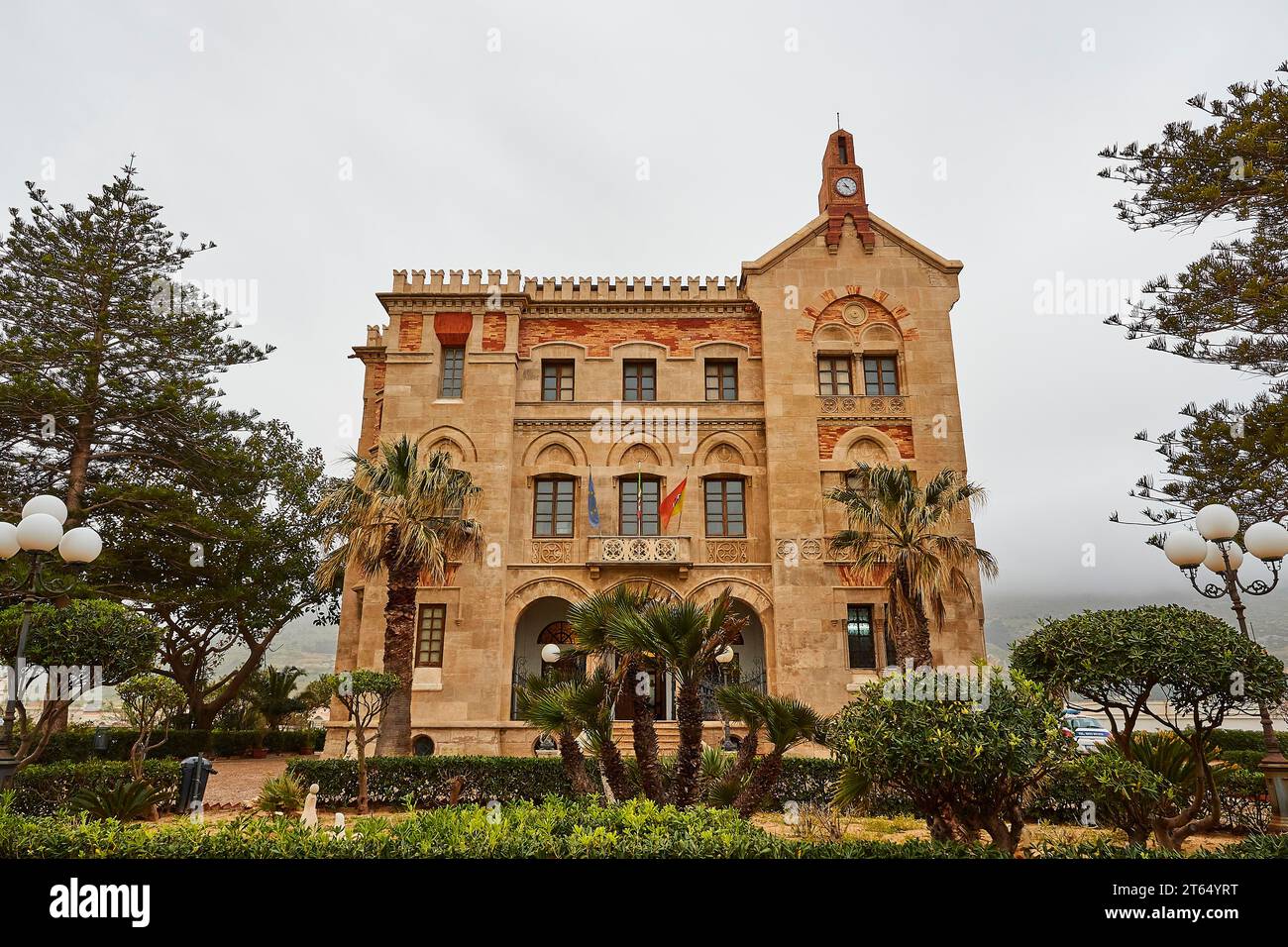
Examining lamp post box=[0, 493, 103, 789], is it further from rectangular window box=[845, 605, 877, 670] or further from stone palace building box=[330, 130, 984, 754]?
rectangular window box=[845, 605, 877, 670]

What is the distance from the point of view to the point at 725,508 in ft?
79.5

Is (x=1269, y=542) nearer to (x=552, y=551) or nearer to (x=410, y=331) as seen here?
(x=552, y=551)

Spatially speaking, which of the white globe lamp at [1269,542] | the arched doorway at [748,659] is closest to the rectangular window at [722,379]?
the arched doorway at [748,659]

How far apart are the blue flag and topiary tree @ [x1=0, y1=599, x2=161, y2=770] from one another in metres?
13.0

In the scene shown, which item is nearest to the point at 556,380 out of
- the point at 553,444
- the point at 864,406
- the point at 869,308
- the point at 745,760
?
the point at 553,444

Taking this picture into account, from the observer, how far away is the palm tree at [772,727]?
9719mm

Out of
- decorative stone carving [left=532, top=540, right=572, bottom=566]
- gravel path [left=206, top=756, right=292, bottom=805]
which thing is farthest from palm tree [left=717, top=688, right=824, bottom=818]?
decorative stone carving [left=532, top=540, right=572, bottom=566]

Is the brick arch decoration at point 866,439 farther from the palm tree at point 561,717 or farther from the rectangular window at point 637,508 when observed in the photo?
the palm tree at point 561,717

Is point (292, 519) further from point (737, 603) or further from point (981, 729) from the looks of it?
point (981, 729)

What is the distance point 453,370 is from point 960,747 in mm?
21318

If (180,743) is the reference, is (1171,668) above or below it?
above

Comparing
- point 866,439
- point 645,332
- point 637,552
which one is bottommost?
point 637,552

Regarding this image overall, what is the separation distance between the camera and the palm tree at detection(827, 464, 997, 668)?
19.3 meters
